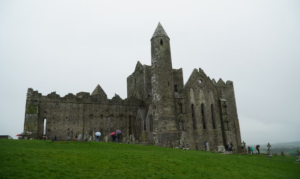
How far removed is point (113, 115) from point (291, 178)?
28863 millimetres

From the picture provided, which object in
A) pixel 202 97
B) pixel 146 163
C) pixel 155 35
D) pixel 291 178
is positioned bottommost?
pixel 291 178

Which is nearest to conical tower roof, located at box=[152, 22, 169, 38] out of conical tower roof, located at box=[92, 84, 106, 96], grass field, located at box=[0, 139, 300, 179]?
conical tower roof, located at box=[92, 84, 106, 96]

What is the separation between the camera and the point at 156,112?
3366cm

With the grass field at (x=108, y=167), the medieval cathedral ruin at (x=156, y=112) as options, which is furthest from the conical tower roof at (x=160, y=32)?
the grass field at (x=108, y=167)

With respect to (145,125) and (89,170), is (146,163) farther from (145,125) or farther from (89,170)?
(145,125)

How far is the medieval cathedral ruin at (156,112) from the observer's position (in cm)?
3366

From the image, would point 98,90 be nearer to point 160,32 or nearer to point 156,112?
point 160,32

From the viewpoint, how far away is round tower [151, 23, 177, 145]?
107ft

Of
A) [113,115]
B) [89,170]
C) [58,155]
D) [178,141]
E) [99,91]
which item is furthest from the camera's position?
[99,91]

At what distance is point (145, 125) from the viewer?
38062 millimetres

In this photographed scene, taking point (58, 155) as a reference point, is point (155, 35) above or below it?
above

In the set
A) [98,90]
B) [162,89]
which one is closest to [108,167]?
[162,89]

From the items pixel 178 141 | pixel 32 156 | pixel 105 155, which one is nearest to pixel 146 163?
pixel 105 155

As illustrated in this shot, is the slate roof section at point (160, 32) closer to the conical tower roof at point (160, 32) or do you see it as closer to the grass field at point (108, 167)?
the conical tower roof at point (160, 32)
